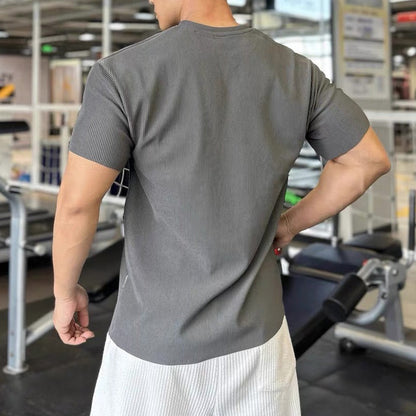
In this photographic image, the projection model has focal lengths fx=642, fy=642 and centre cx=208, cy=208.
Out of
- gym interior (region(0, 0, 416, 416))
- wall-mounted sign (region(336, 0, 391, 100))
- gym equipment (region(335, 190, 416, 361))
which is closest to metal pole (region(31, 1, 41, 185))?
gym interior (region(0, 0, 416, 416))

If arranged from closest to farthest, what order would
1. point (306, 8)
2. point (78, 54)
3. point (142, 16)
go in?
1. point (306, 8)
2. point (142, 16)
3. point (78, 54)

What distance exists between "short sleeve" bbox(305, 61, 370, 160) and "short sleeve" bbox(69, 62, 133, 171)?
0.36 meters

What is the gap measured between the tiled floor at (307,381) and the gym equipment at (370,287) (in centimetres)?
10

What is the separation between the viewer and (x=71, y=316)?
3.97 ft

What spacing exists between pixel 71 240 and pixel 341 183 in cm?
55

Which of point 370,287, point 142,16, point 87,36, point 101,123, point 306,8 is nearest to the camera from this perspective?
point 101,123

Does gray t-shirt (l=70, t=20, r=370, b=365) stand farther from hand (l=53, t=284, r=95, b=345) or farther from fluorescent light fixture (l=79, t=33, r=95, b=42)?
fluorescent light fixture (l=79, t=33, r=95, b=42)

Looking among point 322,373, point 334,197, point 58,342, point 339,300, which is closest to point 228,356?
point 334,197

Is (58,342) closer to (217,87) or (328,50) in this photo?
(217,87)

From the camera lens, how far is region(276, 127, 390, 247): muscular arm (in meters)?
1.23

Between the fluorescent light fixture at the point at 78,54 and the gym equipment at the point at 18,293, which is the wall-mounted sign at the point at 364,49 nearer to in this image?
the gym equipment at the point at 18,293

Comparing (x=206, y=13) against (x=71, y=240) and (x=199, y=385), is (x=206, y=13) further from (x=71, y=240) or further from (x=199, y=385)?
(x=199, y=385)

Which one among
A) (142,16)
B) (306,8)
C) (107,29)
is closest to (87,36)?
(142,16)

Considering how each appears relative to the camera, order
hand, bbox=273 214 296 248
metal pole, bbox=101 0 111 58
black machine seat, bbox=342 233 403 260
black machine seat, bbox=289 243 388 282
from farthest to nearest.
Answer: metal pole, bbox=101 0 111 58, black machine seat, bbox=342 233 403 260, black machine seat, bbox=289 243 388 282, hand, bbox=273 214 296 248
